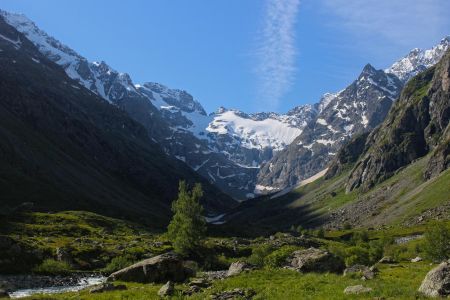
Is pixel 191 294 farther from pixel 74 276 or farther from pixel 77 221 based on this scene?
pixel 77 221

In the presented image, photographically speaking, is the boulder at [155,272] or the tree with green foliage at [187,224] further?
the tree with green foliage at [187,224]

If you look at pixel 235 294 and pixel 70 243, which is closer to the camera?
pixel 235 294

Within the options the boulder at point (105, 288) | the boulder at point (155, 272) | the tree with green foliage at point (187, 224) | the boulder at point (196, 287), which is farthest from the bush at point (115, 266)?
the boulder at point (196, 287)

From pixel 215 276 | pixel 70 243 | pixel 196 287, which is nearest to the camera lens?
pixel 196 287

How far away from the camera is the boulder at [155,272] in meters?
50.2

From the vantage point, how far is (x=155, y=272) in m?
50.4

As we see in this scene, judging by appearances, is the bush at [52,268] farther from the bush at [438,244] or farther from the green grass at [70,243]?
the bush at [438,244]

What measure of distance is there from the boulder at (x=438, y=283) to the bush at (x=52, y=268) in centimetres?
5451

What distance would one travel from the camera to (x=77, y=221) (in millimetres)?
150000

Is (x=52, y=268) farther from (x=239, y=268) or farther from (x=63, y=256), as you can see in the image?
(x=239, y=268)

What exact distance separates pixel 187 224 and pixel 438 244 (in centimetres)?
4553

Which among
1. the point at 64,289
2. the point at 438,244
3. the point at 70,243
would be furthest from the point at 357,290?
the point at 70,243

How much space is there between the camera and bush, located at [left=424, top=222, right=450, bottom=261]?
84.1 m

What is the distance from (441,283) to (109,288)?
26.1 m
